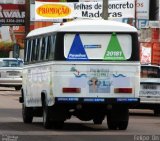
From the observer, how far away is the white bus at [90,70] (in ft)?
66.4

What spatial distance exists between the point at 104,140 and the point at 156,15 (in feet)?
175

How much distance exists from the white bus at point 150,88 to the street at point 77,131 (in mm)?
513

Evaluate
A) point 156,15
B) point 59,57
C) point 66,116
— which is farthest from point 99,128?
point 156,15

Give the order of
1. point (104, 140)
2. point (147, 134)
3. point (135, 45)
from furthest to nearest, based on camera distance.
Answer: point (135, 45), point (147, 134), point (104, 140)

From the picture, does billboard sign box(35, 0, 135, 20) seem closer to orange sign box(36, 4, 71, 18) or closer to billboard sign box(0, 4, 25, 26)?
orange sign box(36, 4, 71, 18)

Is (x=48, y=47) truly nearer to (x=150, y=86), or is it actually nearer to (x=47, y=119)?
(x=47, y=119)

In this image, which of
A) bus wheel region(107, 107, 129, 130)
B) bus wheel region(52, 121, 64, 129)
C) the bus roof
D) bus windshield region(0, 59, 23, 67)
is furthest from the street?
bus windshield region(0, 59, 23, 67)

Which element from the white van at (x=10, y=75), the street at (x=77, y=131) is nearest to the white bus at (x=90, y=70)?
the street at (x=77, y=131)

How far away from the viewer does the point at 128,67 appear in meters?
20.5

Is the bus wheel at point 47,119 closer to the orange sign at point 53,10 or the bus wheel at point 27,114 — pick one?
the bus wheel at point 27,114

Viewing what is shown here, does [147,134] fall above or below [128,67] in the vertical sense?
below

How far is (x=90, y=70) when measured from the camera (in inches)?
800

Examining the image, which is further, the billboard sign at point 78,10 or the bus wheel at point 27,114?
the billboard sign at point 78,10

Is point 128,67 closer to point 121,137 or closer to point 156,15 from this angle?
point 121,137
